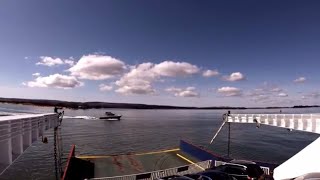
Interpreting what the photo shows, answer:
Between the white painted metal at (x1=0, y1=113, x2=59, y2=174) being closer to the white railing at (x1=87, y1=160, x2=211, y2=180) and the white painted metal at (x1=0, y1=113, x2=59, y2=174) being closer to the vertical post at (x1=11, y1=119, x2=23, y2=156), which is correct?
the vertical post at (x1=11, y1=119, x2=23, y2=156)

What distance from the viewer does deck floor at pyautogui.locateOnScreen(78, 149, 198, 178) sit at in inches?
1115

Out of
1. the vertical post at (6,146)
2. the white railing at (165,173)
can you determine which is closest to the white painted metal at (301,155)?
the white railing at (165,173)

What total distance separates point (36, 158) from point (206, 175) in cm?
4091

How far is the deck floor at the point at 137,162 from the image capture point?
28323 mm

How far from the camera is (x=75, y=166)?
2908 cm

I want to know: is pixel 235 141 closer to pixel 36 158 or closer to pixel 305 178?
pixel 36 158

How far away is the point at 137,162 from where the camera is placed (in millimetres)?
32094

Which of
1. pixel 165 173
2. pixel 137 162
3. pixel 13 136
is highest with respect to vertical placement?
pixel 13 136

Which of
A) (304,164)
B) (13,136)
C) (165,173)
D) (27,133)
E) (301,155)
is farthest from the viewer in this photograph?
(165,173)

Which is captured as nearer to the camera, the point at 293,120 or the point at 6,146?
the point at 6,146

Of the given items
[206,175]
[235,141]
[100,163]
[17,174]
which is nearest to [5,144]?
[206,175]

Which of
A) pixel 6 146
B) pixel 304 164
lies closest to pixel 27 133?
pixel 6 146

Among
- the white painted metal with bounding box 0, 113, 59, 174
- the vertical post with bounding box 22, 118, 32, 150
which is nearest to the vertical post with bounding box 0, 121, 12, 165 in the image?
the white painted metal with bounding box 0, 113, 59, 174

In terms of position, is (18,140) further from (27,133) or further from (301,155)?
(301,155)
